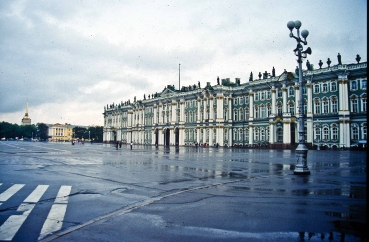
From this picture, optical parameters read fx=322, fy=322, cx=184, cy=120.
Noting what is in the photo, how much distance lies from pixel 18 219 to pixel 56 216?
820 millimetres

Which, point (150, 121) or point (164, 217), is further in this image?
point (150, 121)

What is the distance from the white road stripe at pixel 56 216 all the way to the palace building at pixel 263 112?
1585 inches

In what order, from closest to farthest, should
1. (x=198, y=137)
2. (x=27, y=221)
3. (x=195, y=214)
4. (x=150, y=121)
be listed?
(x=27, y=221)
(x=195, y=214)
(x=198, y=137)
(x=150, y=121)

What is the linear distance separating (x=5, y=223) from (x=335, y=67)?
63377mm

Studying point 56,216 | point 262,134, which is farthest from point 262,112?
point 56,216

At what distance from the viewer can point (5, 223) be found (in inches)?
281

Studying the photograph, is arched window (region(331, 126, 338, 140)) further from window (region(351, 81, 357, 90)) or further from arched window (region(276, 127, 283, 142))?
arched window (region(276, 127, 283, 142))

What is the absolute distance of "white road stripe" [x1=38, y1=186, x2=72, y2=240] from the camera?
666 cm

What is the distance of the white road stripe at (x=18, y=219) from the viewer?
20.9 ft

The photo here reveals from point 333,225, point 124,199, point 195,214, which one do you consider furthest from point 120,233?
point 333,225

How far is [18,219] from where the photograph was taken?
7.46 meters

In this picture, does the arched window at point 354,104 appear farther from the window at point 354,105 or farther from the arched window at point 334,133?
the arched window at point 334,133

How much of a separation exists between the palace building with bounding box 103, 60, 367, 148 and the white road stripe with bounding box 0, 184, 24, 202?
39.7 metres

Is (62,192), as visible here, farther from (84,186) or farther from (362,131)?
(362,131)
